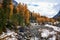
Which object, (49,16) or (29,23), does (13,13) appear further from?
(49,16)

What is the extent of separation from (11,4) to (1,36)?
2.26 m

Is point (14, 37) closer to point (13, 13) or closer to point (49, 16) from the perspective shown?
point (13, 13)

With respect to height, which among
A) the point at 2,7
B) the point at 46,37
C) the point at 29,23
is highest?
the point at 2,7

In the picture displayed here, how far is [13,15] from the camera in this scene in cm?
925

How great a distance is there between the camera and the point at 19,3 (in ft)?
33.1

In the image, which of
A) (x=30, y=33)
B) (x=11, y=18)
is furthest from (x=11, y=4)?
(x=30, y=33)

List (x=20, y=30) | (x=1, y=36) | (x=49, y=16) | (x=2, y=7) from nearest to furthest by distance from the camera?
1. (x=1, y=36)
2. (x=20, y=30)
3. (x=2, y=7)
4. (x=49, y=16)

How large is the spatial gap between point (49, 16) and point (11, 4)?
5.73 feet

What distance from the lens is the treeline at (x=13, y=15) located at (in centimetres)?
832

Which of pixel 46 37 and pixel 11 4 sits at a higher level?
pixel 11 4

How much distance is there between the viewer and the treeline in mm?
8318

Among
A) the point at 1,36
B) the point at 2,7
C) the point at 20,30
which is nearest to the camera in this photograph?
the point at 1,36

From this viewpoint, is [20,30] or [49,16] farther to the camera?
[49,16]

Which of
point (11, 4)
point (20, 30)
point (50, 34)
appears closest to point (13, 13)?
point (11, 4)
